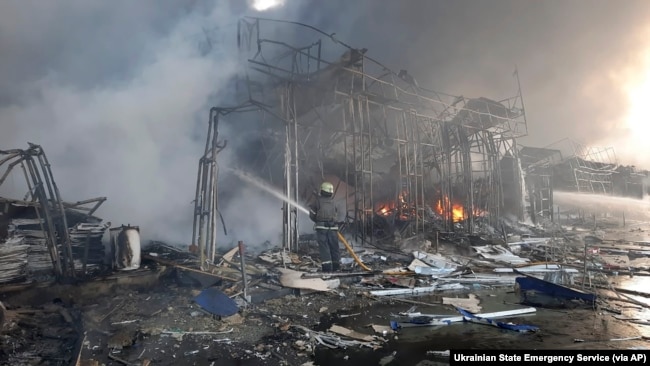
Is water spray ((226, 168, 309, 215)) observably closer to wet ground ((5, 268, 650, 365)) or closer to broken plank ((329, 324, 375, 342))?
wet ground ((5, 268, 650, 365))

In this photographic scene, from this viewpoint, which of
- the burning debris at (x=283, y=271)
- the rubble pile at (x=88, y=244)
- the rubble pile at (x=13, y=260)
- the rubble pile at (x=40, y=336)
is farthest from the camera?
the rubble pile at (x=88, y=244)

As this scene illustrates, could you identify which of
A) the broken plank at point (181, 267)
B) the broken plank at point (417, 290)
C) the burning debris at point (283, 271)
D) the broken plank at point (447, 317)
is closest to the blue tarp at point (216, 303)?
the burning debris at point (283, 271)

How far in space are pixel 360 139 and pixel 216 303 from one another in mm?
9326

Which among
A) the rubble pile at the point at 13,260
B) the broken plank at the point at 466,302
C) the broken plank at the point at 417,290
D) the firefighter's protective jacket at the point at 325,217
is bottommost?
the broken plank at the point at 466,302

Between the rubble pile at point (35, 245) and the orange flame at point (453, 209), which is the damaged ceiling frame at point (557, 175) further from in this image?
the rubble pile at point (35, 245)

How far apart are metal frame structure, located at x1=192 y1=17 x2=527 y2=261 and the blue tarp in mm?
3724

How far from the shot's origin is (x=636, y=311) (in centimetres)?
632

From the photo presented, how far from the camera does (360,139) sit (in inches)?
546

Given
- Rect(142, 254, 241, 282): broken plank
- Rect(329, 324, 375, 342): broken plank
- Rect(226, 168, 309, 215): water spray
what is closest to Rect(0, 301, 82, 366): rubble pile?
Rect(142, 254, 241, 282): broken plank

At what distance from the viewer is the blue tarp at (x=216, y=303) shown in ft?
18.4

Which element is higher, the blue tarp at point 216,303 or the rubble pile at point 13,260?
the rubble pile at point 13,260

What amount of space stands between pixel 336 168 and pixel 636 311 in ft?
37.2

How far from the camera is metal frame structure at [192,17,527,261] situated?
11997mm

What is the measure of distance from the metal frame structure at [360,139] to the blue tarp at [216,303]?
12.2 ft
